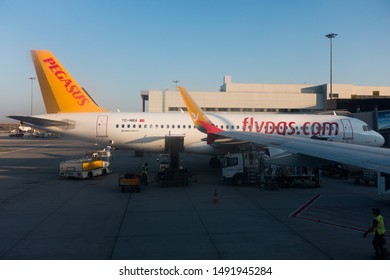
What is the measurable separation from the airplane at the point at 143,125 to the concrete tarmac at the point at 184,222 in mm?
7418

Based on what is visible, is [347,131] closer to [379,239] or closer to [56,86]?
[379,239]

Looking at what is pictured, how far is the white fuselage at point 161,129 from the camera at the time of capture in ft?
91.2

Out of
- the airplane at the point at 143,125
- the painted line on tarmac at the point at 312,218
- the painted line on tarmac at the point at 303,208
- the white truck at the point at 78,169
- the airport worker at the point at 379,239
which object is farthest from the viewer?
the airplane at the point at 143,125

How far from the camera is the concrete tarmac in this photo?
9.48 meters

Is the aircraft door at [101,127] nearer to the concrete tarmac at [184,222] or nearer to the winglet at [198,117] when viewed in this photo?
the concrete tarmac at [184,222]

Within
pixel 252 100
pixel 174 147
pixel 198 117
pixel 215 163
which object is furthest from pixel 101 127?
pixel 252 100

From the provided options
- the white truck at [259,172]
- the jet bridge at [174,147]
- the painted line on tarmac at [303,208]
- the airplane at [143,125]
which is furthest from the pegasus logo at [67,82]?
the painted line on tarmac at [303,208]

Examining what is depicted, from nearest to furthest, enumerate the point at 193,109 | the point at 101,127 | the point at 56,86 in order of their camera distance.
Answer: the point at 193,109 < the point at 101,127 < the point at 56,86

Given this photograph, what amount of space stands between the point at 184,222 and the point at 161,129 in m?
16.2

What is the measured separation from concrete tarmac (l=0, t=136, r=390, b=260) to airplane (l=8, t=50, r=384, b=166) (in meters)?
7.42

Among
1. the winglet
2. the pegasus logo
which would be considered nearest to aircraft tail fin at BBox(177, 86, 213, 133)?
the winglet

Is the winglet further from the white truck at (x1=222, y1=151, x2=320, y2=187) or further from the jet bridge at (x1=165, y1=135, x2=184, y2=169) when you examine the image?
the jet bridge at (x1=165, y1=135, x2=184, y2=169)

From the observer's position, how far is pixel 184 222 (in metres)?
12.5

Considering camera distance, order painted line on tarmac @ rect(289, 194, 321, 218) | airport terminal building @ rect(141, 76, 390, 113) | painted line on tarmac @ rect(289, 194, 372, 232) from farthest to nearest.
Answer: airport terminal building @ rect(141, 76, 390, 113), painted line on tarmac @ rect(289, 194, 321, 218), painted line on tarmac @ rect(289, 194, 372, 232)
